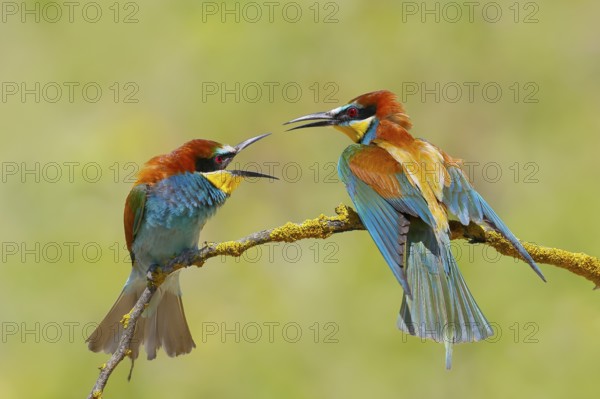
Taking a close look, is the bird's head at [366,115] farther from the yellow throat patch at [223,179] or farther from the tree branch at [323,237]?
the tree branch at [323,237]

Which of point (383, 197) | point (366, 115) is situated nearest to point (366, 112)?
point (366, 115)

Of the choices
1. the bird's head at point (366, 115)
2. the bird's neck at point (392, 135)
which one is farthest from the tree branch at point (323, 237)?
the bird's head at point (366, 115)

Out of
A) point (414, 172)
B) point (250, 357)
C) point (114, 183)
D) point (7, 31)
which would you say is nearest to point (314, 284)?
point (250, 357)

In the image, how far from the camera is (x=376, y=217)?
7.40 ft

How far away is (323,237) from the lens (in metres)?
2.18

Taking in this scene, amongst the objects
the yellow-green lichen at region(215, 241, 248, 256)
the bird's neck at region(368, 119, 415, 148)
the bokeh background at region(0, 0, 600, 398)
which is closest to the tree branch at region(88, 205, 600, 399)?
the yellow-green lichen at region(215, 241, 248, 256)

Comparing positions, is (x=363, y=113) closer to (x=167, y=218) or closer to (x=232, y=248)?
(x=167, y=218)

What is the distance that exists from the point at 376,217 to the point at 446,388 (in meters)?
1.81

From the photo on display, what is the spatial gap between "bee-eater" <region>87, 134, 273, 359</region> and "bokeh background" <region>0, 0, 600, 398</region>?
36.4 inches

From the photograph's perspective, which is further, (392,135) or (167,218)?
(167,218)

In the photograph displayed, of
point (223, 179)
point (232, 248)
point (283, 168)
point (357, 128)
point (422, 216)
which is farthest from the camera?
point (283, 168)

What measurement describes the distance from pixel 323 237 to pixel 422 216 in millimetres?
277

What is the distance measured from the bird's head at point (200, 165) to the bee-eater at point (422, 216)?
0.48m

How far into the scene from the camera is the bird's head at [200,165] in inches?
110
